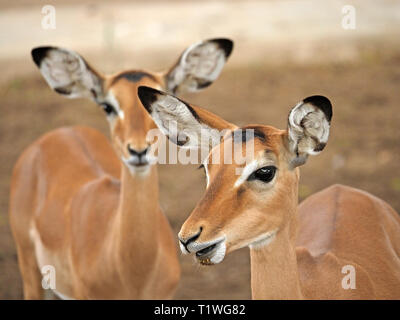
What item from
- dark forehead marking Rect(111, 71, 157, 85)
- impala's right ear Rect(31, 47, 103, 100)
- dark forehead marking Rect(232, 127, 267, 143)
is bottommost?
dark forehead marking Rect(232, 127, 267, 143)

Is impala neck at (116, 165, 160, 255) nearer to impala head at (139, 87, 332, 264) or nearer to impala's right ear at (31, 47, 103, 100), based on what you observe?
impala's right ear at (31, 47, 103, 100)

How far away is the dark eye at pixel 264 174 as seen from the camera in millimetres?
3373

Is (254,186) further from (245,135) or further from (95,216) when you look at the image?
(95,216)

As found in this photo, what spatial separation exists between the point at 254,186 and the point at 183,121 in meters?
0.63

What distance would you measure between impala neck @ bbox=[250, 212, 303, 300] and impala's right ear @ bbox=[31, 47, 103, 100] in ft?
7.81

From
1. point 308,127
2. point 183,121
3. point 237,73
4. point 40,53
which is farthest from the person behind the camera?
point 237,73

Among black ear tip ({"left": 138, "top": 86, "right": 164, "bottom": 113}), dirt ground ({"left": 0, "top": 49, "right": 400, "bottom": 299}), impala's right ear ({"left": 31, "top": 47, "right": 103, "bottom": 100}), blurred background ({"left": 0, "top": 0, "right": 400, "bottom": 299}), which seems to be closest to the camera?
black ear tip ({"left": 138, "top": 86, "right": 164, "bottom": 113})

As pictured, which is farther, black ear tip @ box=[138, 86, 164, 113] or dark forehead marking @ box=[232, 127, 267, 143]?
black ear tip @ box=[138, 86, 164, 113]

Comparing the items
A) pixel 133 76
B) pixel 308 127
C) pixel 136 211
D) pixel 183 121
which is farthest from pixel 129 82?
pixel 308 127

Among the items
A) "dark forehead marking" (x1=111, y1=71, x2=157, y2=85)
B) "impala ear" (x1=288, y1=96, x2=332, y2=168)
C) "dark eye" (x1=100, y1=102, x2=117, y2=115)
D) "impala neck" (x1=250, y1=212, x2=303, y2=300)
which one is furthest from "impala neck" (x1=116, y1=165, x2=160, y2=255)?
"impala ear" (x1=288, y1=96, x2=332, y2=168)

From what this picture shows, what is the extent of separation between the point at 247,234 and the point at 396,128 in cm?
683

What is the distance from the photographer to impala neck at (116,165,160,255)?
4949mm

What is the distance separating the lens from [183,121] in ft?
12.4

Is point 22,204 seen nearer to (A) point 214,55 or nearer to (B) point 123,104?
(B) point 123,104
